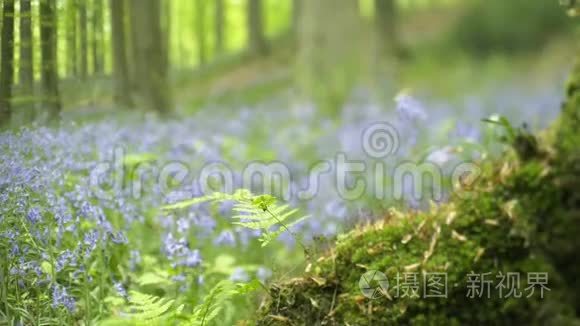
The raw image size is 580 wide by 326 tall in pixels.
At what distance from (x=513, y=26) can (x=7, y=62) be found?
2128 cm

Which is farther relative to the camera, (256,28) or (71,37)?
(256,28)

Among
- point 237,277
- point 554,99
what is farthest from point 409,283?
point 554,99

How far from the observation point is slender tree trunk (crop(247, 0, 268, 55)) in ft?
80.8

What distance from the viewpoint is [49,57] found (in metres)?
3.17

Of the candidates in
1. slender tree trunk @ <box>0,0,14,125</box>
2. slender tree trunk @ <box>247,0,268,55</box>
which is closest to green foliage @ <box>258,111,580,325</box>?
slender tree trunk @ <box>0,0,14,125</box>

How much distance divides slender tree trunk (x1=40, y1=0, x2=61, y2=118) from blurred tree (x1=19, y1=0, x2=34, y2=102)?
0.10 metres

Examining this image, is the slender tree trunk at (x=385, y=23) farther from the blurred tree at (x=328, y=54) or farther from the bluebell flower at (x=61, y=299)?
the bluebell flower at (x=61, y=299)

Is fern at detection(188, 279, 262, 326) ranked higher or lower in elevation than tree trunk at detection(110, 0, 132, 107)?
lower

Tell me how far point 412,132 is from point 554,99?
5773 mm

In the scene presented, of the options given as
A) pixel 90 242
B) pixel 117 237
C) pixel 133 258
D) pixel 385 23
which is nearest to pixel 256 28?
pixel 385 23

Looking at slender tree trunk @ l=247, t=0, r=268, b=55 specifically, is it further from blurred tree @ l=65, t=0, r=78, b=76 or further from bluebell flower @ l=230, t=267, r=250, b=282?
bluebell flower @ l=230, t=267, r=250, b=282

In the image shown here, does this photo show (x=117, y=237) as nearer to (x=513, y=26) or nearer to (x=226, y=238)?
(x=226, y=238)

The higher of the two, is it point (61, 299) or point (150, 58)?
point (150, 58)

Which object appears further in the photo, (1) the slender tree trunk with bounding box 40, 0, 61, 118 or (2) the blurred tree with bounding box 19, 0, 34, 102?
(1) the slender tree trunk with bounding box 40, 0, 61, 118
